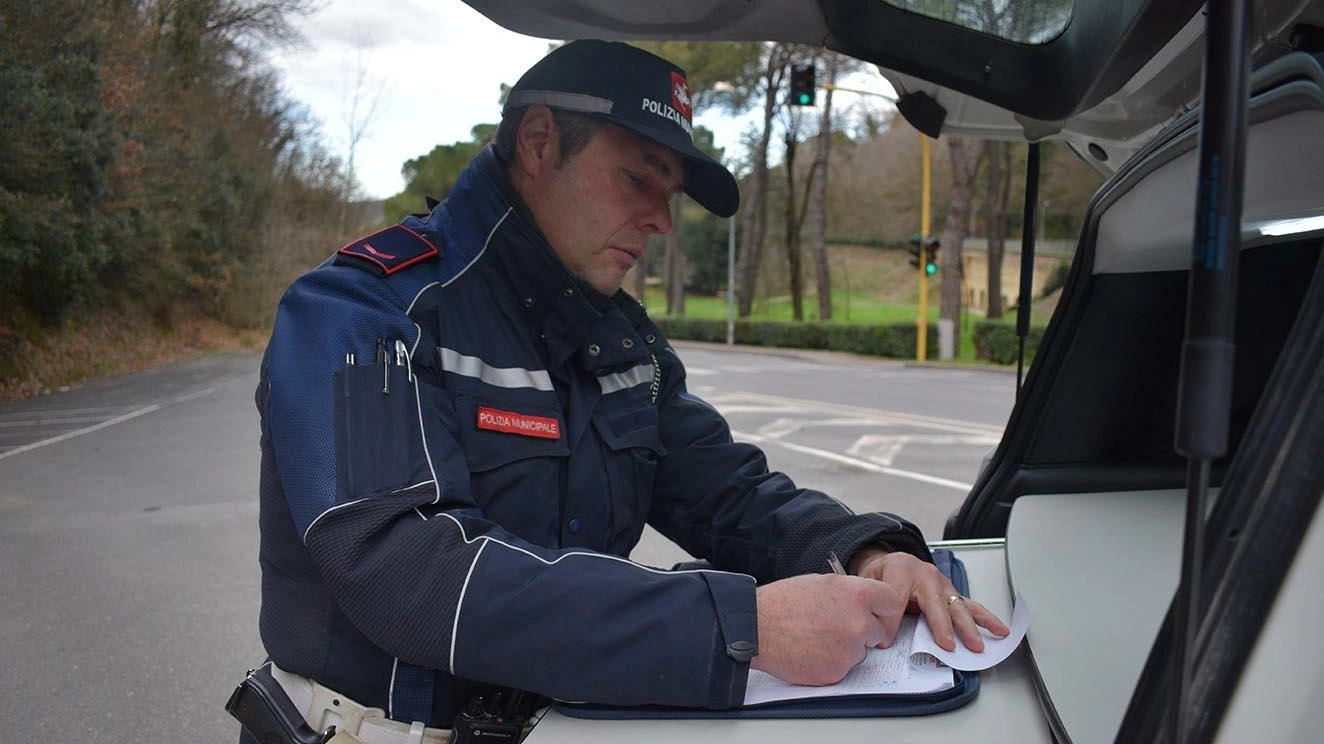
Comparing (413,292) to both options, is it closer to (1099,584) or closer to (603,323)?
(603,323)

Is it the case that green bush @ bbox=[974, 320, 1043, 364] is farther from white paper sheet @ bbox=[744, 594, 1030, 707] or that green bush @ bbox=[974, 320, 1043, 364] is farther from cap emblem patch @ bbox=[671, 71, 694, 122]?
white paper sheet @ bbox=[744, 594, 1030, 707]

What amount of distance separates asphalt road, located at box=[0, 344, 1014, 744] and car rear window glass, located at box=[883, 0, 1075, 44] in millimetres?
3431

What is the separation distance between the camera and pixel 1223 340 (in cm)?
74

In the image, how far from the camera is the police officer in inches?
50.7

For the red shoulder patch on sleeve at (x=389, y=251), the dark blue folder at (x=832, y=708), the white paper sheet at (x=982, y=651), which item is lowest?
the dark blue folder at (x=832, y=708)

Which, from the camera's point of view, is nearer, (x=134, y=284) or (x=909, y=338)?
(x=134, y=284)

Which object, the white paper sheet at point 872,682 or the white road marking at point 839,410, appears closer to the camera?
the white paper sheet at point 872,682

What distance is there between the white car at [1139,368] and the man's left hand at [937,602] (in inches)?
2.6

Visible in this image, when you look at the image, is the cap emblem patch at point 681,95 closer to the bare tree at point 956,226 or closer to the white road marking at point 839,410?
the white road marking at point 839,410

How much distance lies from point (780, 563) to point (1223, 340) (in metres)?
1.21

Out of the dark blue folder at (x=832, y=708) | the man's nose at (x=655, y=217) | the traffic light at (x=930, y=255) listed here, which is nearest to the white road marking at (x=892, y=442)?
the man's nose at (x=655, y=217)

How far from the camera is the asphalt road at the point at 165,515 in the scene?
3939mm

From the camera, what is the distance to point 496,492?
1611 mm

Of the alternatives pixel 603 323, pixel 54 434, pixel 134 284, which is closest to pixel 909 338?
pixel 134 284
